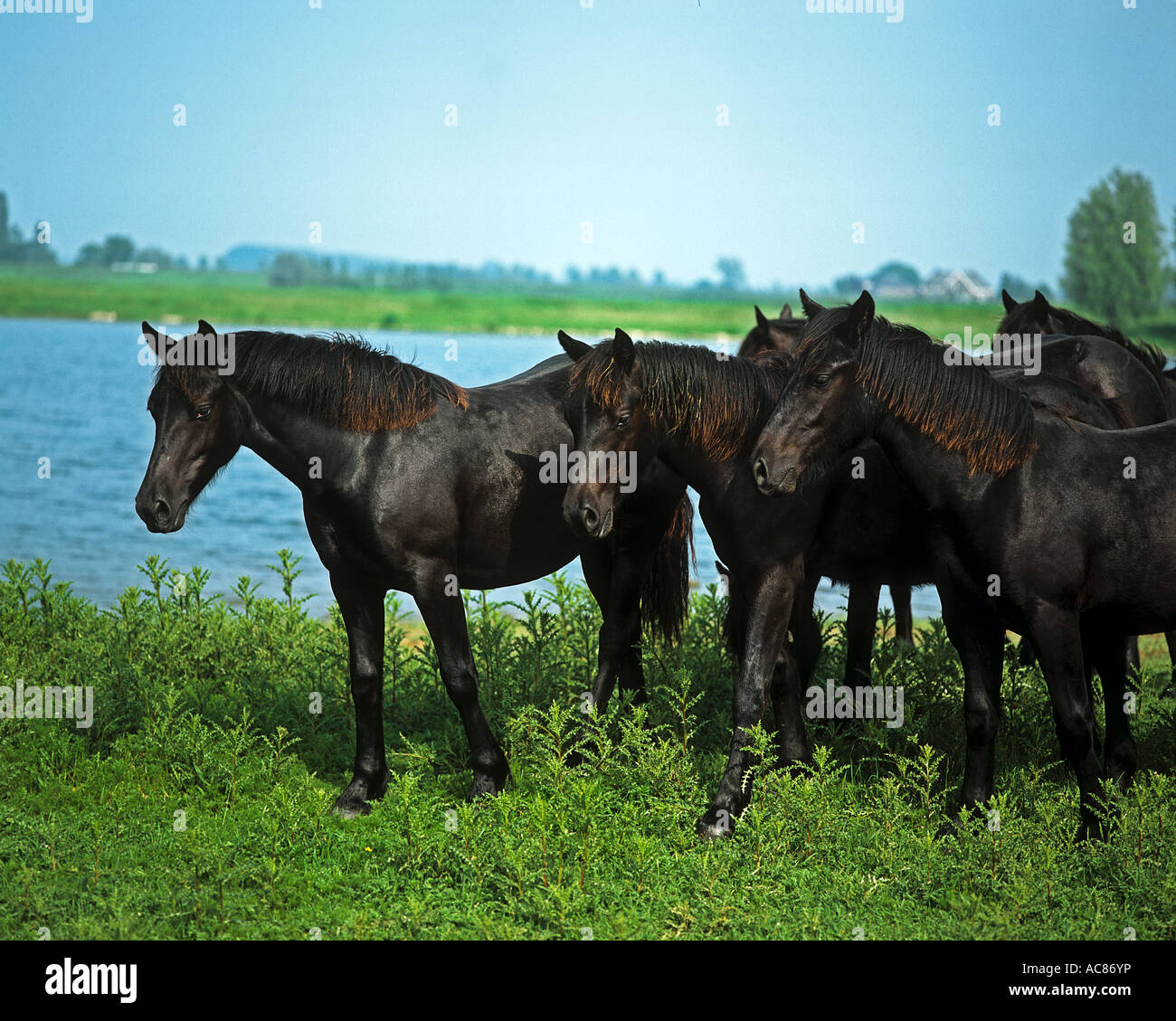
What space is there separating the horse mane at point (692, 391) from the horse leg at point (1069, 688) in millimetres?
1630

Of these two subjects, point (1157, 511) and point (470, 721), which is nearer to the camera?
point (1157, 511)

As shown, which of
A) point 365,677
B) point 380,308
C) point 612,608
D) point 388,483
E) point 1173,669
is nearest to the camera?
point 388,483

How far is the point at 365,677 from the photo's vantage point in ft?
20.9

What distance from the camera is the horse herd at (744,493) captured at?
5.38 metres

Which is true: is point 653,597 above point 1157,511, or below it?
below

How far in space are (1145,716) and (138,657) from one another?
6.78 metres

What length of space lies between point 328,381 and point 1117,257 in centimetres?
7136

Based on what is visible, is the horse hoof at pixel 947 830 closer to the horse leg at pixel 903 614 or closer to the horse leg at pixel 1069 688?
the horse leg at pixel 1069 688

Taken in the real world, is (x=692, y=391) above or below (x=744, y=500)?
above

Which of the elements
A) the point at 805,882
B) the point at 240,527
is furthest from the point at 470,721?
the point at 240,527

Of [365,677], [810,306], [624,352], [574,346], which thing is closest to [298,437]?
[365,677]

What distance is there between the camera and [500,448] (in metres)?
6.40

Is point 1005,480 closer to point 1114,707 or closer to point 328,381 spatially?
point 1114,707

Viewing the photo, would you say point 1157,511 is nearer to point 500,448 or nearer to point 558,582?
point 500,448
